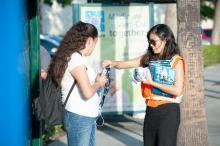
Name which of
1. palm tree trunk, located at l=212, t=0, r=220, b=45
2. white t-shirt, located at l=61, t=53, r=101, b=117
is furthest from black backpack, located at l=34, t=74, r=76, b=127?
palm tree trunk, located at l=212, t=0, r=220, b=45

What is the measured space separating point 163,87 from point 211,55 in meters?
21.1

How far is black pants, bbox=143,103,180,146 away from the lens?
5129mm

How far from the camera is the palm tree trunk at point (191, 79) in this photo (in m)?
6.82

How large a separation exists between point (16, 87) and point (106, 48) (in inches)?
189

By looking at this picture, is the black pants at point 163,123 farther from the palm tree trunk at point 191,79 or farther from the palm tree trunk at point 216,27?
the palm tree trunk at point 216,27

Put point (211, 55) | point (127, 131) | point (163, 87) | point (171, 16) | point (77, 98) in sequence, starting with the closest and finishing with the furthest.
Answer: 1. point (77, 98)
2. point (163, 87)
3. point (127, 131)
4. point (171, 16)
5. point (211, 55)

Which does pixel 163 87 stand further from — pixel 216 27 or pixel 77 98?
pixel 216 27

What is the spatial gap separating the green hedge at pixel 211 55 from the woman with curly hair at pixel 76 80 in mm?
20447

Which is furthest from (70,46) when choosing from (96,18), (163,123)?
(96,18)

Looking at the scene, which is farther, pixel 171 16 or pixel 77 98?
pixel 171 16

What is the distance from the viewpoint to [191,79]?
6.82 metres

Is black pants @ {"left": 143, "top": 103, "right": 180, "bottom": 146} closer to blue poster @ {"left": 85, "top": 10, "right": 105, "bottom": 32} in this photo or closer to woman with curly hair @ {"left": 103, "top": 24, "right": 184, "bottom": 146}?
woman with curly hair @ {"left": 103, "top": 24, "right": 184, "bottom": 146}

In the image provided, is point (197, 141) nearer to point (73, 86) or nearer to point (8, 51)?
point (73, 86)

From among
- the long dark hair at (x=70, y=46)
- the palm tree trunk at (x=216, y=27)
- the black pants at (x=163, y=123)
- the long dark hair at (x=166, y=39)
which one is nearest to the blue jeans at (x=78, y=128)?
the long dark hair at (x=70, y=46)
